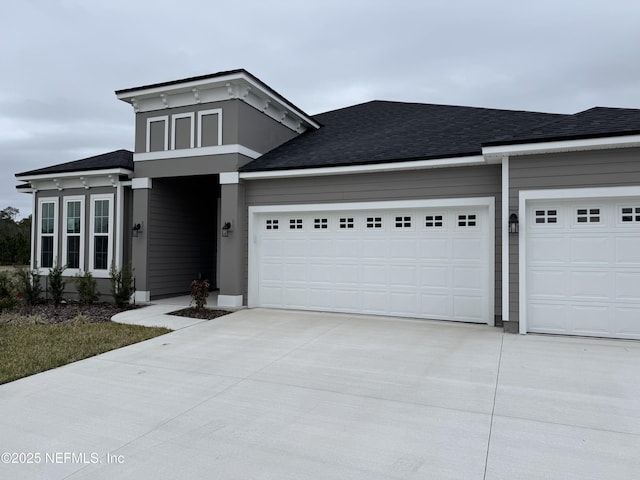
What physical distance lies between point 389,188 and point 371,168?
543mm

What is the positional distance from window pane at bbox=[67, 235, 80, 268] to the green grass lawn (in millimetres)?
3704

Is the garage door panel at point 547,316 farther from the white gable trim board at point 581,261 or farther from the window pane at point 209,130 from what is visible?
the window pane at point 209,130

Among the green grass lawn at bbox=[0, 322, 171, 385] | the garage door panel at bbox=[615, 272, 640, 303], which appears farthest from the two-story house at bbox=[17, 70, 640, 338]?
the green grass lawn at bbox=[0, 322, 171, 385]

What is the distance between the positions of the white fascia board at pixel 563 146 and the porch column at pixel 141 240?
7.78 m

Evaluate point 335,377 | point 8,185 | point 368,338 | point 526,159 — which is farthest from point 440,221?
point 8,185

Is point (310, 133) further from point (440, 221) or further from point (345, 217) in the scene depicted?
point (440, 221)

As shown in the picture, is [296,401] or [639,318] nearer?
[296,401]

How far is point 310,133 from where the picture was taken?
12172mm

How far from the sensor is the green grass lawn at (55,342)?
5110 millimetres

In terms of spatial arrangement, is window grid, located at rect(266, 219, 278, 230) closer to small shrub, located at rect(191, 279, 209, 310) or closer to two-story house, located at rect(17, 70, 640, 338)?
two-story house, located at rect(17, 70, 640, 338)

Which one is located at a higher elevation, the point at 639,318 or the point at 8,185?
the point at 8,185

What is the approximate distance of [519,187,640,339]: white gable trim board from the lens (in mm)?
6211

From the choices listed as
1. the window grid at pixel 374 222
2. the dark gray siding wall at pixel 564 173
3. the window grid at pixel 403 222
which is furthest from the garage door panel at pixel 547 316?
the window grid at pixel 374 222

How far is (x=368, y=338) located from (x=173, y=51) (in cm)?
1347
